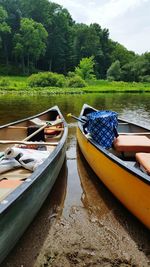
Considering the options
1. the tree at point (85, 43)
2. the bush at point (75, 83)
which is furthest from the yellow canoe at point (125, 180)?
the tree at point (85, 43)

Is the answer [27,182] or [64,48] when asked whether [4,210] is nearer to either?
[27,182]

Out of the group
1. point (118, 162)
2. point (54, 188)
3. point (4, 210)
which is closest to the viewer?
point (4, 210)

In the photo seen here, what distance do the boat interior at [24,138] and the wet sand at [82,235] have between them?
2.21 feet

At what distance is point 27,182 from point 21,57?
7023 cm

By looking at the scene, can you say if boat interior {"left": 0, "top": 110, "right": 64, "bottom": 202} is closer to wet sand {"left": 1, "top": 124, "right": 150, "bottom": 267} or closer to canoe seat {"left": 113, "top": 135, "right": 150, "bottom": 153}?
wet sand {"left": 1, "top": 124, "right": 150, "bottom": 267}

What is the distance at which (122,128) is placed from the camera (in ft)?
27.9

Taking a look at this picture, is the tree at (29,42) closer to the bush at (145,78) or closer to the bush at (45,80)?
the bush at (145,78)

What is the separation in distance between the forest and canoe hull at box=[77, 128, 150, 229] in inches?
2482

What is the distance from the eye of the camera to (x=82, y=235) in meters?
4.29

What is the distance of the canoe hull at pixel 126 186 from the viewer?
4.06 metres

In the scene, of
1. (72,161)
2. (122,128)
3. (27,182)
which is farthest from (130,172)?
(122,128)

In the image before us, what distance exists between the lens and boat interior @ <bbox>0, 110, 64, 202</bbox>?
4754 millimetres

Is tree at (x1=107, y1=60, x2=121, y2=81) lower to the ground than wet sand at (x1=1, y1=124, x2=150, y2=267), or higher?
higher

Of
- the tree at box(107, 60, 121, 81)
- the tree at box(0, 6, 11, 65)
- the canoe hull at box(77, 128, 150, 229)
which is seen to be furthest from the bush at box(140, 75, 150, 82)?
the canoe hull at box(77, 128, 150, 229)
